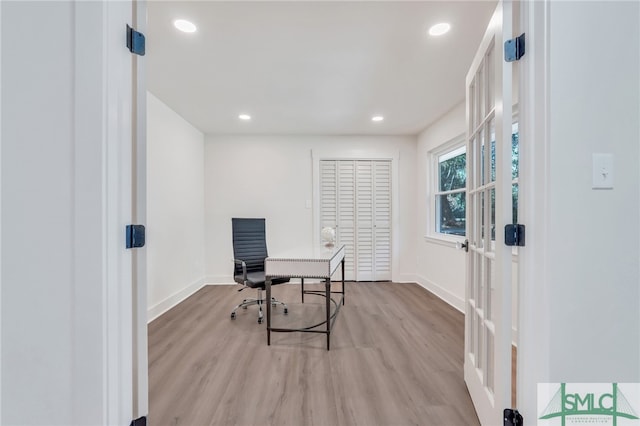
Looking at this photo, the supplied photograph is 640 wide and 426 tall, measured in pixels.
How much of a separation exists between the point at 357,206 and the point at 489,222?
3197 mm

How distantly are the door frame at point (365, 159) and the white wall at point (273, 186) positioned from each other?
1.5 inches

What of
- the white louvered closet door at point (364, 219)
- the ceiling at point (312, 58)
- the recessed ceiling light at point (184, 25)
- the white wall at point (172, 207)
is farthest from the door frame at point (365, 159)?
the recessed ceiling light at point (184, 25)

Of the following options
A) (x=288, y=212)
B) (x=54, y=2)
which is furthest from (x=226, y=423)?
(x=288, y=212)

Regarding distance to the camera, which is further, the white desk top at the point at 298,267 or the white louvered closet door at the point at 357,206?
the white louvered closet door at the point at 357,206

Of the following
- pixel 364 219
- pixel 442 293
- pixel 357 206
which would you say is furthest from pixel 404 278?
pixel 357 206

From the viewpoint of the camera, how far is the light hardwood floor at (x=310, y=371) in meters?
1.56

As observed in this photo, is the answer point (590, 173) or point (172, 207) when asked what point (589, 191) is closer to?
point (590, 173)

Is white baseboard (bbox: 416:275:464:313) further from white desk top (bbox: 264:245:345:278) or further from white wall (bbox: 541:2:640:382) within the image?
white wall (bbox: 541:2:640:382)

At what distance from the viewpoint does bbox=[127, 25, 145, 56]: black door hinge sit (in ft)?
3.25

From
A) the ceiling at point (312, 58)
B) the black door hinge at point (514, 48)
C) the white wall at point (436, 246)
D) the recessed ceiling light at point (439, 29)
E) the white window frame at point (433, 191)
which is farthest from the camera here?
the white window frame at point (433, 191)

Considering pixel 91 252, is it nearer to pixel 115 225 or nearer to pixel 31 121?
pixel 115 225

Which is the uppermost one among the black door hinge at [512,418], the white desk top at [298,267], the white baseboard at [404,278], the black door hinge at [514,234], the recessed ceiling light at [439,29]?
the recessed ceiling light at [439,29]

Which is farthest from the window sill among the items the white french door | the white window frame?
the white french door

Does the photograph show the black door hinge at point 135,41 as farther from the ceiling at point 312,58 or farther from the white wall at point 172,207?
the white wall at point 172,207
